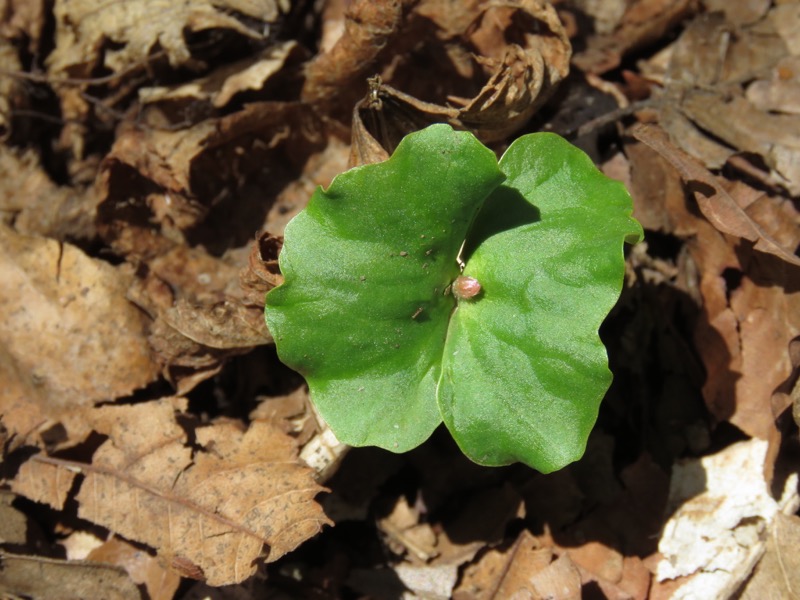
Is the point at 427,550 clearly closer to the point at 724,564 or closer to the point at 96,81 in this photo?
the point at 724,564

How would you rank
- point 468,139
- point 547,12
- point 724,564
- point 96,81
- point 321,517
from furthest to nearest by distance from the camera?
point 96,81 → point 547,12 → point 724,564 → point 321,517 → point 468,139

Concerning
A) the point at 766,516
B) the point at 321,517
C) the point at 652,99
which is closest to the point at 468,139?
the point at 321,517

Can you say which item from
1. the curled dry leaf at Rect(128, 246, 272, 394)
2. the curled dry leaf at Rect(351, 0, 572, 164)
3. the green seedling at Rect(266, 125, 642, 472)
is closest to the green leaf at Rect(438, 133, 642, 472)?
the green seedling at Rect(266, 125, 642, 472)

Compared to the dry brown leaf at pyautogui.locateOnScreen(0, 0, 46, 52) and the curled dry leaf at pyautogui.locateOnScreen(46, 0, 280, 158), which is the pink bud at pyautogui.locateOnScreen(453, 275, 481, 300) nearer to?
the curled dry leaf at pyautogui.locateOnScreen(46, 0, 280, 158)

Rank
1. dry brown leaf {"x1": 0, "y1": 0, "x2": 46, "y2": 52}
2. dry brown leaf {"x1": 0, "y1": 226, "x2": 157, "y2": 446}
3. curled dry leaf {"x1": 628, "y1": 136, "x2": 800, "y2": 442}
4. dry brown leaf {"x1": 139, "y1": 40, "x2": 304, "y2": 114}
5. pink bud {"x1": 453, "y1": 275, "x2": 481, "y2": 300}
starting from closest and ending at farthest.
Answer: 1. pink bud {"x1": 453, "y1": 275, "x2": 481, "y2": 300}
2. curled dry leaf {"x1": 628, "y1": 136, "x2": 800, "y2": 442}
3. dry brown leaf {"x1": 0, "y1": 226, "x2": 157, "y2": 446}
4. dry brown leaf {"x1": 139, "y1": 40, "x2": 304, "y2": 114}
5. dry brown leaf {"x1": 0, "y1": 0, "x2": 46, "y2": 52}

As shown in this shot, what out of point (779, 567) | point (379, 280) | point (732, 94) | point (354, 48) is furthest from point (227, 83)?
point (779, 567)

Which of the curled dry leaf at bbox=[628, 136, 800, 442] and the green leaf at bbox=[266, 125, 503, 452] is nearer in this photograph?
the green leaf at bbox=[266, 125, 503, 452]

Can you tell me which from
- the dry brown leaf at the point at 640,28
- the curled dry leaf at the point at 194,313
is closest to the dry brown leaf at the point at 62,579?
the curled dry leaf at the point at 194,313

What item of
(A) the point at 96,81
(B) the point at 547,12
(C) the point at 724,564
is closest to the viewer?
(C) the point at 724,564
